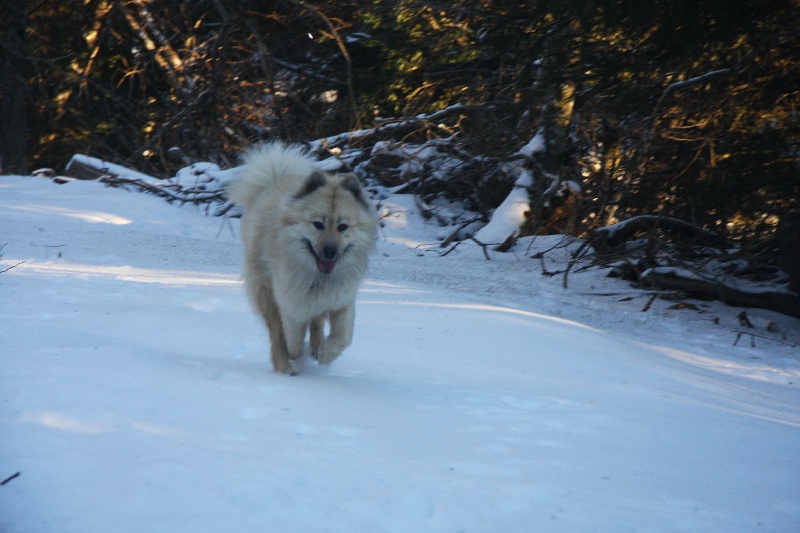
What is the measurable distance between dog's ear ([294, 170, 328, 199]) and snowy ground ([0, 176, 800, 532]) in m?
1.15

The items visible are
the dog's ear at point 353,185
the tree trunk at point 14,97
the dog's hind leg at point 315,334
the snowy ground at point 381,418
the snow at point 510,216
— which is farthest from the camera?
the tree trunk at point 14,97

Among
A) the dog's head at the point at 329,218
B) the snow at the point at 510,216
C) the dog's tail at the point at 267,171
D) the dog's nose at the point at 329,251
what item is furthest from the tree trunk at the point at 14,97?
the dog's nose at the point at 329,251

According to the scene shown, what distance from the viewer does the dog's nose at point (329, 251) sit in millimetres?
4445

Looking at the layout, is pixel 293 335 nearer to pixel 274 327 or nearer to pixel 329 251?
pixel 274 327

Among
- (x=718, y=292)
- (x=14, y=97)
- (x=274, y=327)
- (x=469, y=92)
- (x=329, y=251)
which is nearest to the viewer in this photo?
(x=329, y=251)

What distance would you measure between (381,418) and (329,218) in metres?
1.49

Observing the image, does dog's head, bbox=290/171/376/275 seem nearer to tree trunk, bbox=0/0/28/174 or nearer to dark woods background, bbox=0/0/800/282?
dark woods background, bbox=0/0/800/282

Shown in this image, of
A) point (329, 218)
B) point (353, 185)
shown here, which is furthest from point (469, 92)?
point (329, 218)

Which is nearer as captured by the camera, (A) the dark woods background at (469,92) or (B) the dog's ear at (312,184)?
(B) the dog's ear at (312,184)

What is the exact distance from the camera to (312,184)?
4.55 metres

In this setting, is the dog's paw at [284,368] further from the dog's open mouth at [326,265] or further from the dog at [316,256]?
the dog's open mouth at [326,265]

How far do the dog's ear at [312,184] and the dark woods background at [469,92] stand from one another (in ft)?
11.4

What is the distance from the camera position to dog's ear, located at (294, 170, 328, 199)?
453 centimetres

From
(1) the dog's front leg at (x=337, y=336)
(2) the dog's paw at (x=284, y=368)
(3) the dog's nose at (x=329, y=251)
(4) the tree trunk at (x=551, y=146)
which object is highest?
(4) the tree trunk at (x=551, y=146)
